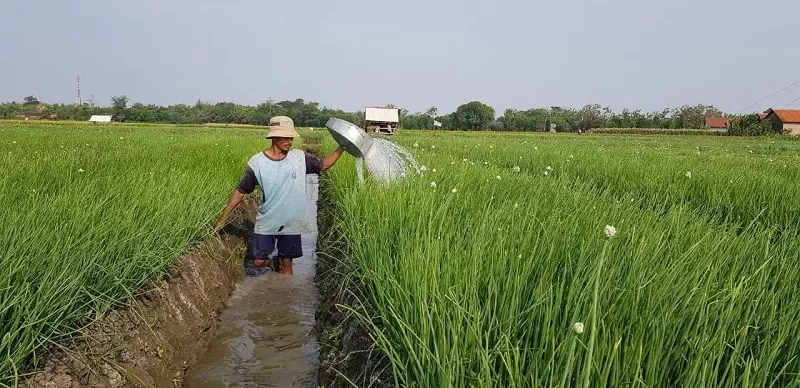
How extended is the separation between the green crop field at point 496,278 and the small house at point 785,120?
62.5m

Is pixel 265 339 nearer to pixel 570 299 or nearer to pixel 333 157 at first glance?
pixel 333 157

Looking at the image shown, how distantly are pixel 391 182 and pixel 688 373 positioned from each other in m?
3.08

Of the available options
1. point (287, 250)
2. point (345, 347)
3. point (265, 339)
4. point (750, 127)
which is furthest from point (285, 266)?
point (750, 127)

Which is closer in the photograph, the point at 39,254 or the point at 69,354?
the point at 69,354

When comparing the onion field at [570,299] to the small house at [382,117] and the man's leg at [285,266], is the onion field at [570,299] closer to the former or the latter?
the man's leg at [285,266]

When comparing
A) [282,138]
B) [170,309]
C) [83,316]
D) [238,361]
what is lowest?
[238,361]

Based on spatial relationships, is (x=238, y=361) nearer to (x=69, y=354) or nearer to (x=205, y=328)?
(x=205, y=328)

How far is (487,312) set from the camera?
5.48 feet

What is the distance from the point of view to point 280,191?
442cm

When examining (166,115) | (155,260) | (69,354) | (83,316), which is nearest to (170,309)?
(155,260)

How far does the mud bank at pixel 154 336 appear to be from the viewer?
206 centimetres

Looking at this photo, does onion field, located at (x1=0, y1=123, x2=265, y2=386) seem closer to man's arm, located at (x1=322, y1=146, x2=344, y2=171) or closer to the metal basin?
man's arm, located at (x1=322, y1=146, x2=344, y2=171)

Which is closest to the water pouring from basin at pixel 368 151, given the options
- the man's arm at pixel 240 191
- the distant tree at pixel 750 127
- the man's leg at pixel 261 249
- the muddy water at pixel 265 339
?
the man's arm at pixel 240 191

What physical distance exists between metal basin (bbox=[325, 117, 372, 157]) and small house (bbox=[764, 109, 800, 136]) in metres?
61.9
